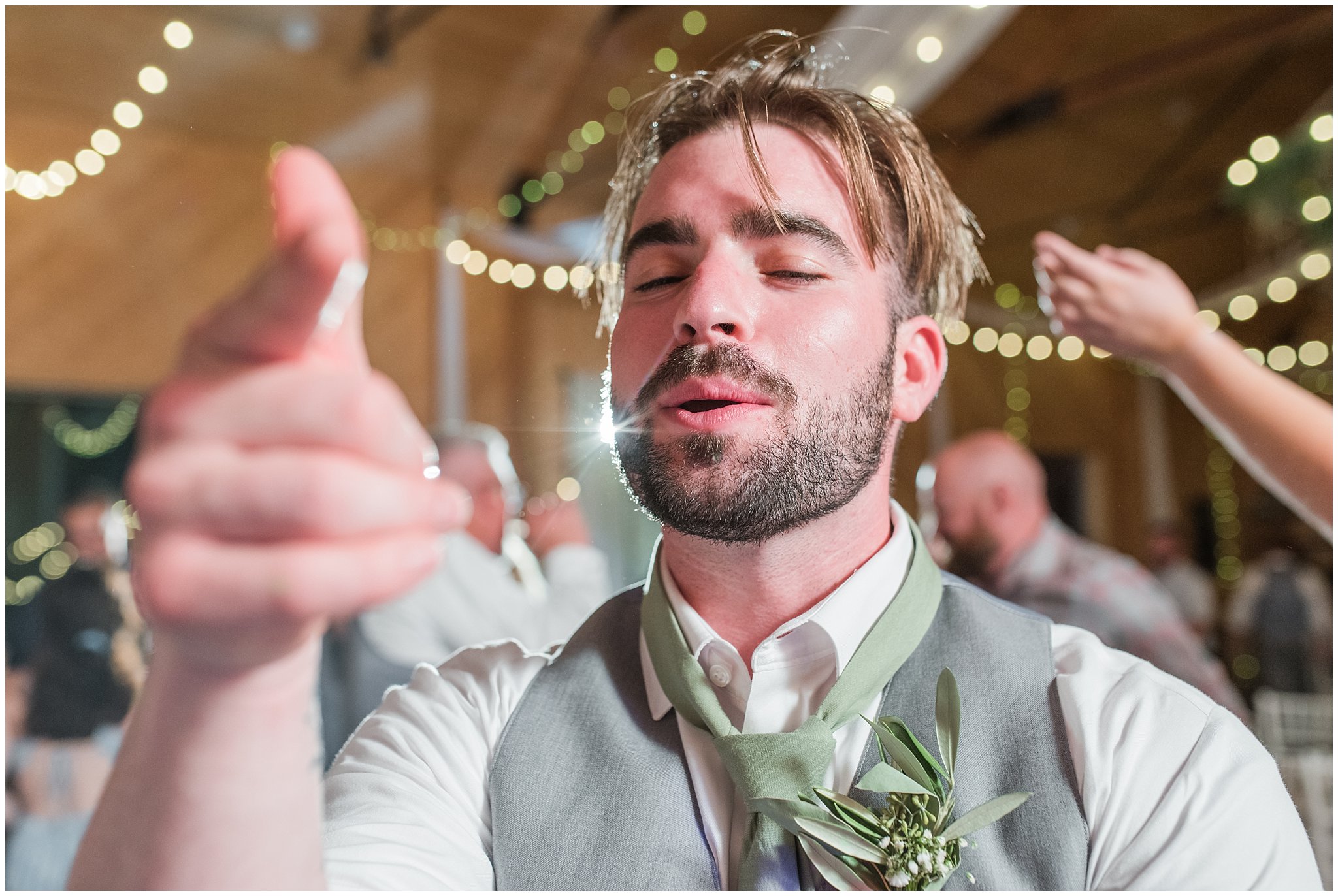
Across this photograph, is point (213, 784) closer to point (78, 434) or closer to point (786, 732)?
point (786, 732)

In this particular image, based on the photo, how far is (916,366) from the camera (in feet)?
2.24

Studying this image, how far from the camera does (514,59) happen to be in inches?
75.9

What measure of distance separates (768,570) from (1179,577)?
3.45 metres

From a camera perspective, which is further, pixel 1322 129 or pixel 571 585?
pixel 1322 129

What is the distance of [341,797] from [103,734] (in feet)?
3.39

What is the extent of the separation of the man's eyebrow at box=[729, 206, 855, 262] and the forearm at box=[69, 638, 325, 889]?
408 millimetres

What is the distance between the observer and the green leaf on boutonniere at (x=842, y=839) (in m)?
0.54

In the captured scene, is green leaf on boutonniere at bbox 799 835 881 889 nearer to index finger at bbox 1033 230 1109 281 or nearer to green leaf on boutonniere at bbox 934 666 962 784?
green leaf on boutonniere at bbox 934 666 962 784

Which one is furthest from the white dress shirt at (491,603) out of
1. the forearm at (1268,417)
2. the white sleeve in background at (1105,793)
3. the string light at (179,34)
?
the string light at (179,34)

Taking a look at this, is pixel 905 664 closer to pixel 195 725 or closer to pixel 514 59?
pixel 195 725

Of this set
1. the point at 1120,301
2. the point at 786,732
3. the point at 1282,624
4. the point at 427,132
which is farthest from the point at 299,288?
the point at 1282,624

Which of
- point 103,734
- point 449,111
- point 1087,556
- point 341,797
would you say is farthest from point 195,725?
point 449,111

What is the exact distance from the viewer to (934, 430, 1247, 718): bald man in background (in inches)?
35.6

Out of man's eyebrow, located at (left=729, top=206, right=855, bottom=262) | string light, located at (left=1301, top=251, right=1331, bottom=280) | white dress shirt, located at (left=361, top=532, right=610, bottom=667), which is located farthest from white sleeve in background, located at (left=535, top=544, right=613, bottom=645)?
string light, located at (left=1301, top=251, right=1331, bottom=280)
